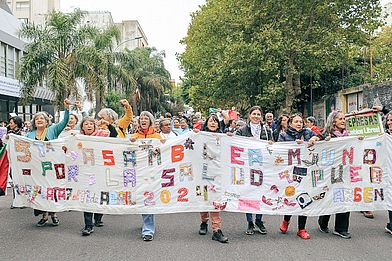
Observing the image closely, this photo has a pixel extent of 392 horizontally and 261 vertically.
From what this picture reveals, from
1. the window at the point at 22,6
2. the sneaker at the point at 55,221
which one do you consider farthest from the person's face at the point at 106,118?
the window at the point at 22,6

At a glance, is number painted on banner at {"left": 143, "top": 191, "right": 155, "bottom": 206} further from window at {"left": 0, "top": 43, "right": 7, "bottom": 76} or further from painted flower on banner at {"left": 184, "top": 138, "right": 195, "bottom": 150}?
window at {"left": 0, "top": 43, "right": 7, "bottom": 76}

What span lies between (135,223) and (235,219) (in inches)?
63.2

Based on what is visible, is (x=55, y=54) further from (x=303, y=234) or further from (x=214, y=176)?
(x=303, y=234)

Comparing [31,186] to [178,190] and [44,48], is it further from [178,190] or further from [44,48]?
[44,48]

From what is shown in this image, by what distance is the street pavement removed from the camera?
5473mm

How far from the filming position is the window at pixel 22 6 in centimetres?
5816

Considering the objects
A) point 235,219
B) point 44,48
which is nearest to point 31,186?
point 235,219

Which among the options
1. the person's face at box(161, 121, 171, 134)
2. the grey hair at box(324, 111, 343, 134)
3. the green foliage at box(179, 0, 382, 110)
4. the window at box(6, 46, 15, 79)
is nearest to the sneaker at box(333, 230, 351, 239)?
the grey hair at box(324, 111, 343, 134)

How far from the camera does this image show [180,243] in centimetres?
600

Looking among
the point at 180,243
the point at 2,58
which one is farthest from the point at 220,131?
the point at 2,58

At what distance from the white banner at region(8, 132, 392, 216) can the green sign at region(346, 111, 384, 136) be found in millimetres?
1025

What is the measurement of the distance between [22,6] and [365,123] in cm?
5830

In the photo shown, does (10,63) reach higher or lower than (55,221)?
Answer: higher

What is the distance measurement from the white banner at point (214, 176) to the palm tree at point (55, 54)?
17.7 meters
